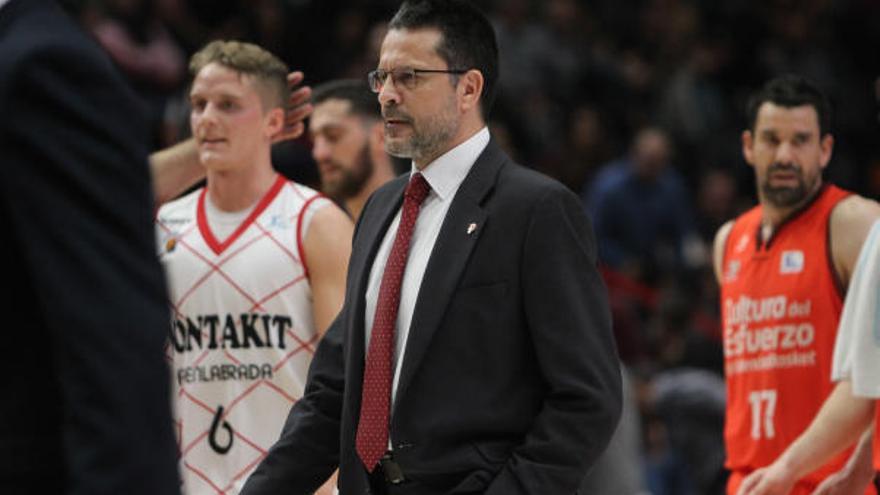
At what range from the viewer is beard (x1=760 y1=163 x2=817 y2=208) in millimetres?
6711

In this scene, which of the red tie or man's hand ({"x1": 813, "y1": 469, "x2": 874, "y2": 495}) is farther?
man's hand ({"x1": 813, "y1": 469, "x2": 874, "y2": 495})

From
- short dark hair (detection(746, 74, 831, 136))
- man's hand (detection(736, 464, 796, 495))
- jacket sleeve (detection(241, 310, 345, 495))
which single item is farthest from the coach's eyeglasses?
short dark hair (detection(746, 74, 831, 136))

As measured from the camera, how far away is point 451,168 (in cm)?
450

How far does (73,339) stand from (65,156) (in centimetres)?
28

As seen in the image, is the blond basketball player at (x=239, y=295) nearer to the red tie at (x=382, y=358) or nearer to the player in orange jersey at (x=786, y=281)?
the red tie at (x=382, y=358)

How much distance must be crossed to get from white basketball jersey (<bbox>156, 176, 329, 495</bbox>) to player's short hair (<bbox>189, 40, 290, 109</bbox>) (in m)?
0.51

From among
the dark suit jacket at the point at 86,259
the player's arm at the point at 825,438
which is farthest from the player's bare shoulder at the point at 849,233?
the dark suit jacket at the point at 86,259

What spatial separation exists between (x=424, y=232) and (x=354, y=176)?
259 cm

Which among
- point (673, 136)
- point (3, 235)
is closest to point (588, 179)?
point (673, 136)

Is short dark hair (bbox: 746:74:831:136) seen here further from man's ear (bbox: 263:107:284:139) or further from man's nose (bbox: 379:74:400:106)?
man's nose (bbox: 379:74:400:106)

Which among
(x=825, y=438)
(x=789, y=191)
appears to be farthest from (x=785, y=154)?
(x=825, y=438)

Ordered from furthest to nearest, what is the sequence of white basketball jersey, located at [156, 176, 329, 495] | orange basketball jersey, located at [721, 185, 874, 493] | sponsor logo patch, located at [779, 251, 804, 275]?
sponsor logo patch, located at [779, 251, 804, 275] → orange basketball jersey, located at [721, 185, 874, 493] → white basketball jersey, located at [156, 176, 329, 495]

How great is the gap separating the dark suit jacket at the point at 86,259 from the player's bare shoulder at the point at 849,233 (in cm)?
449

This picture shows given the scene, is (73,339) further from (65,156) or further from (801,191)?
(801,191)
